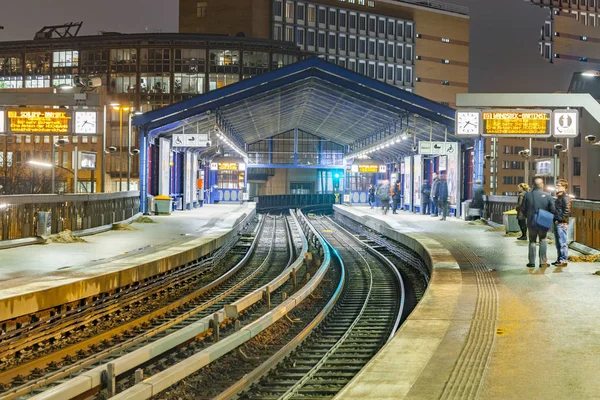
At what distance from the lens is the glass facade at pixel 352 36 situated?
100m

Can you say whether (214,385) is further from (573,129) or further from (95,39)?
(95,39)

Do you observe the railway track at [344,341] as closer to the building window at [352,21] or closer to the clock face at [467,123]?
the clock face at [467,123]

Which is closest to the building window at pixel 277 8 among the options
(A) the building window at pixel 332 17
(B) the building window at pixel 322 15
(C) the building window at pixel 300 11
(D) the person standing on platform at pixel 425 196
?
(C) the building window at pixel 300 11

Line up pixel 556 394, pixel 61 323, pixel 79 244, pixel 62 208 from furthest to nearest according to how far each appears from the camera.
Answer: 1. pixel 62 208
2. pixel 79 244
3. pixel 61 323
4. pixel 556 394

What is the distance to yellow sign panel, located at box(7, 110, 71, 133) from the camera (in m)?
23.9

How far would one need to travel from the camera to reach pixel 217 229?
24.4m

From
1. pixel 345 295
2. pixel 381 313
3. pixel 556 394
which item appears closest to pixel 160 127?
pixel 345 295

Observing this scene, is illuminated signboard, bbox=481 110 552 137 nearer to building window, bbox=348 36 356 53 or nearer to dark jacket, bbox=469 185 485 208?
dark jacket, bbox=469 185 485 208

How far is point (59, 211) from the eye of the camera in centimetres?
1866

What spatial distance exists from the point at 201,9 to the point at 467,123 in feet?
254

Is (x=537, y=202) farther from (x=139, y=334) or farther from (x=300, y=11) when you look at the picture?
(x=300, y=11)

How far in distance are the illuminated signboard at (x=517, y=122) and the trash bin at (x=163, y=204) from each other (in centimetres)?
1411

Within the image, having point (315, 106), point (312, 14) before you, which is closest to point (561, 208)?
point (315, 106)

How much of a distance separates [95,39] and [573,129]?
69.2m
